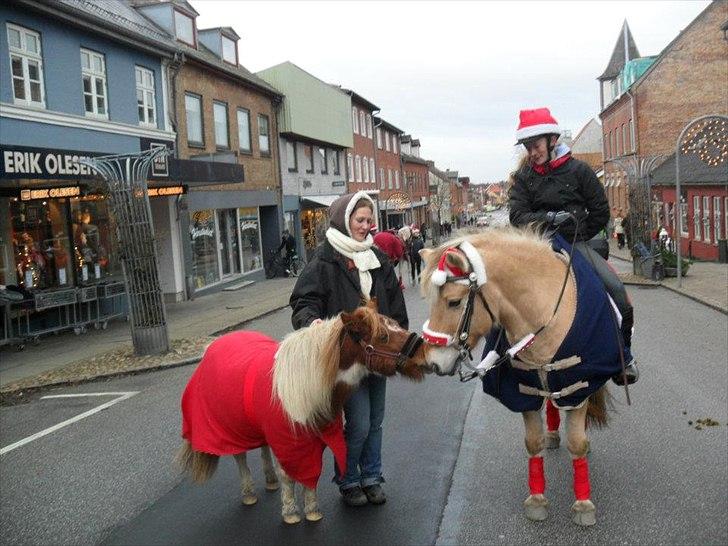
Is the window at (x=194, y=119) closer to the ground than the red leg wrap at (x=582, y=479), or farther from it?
farther from it

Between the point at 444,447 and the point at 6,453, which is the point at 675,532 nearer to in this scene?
the point at 444,447

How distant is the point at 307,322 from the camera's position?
4.43 m

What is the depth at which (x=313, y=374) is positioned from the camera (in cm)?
388

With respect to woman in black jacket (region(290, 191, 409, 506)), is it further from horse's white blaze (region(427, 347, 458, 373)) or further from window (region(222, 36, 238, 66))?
window (region(222, 36, 238, 66))

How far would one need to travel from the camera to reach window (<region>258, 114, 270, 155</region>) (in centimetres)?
2666

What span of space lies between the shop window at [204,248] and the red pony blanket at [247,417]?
16547mm

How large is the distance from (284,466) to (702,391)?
5164mm

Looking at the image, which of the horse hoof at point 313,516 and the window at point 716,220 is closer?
the horse hoof at point 313,516

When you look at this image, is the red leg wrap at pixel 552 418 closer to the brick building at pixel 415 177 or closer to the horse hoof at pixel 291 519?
the horse hoof at pixel 291 519

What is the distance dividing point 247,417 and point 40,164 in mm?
8863

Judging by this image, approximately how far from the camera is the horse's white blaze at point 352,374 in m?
3.95

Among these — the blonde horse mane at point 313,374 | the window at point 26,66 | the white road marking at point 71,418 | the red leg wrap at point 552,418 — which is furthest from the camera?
the window at point 26,66

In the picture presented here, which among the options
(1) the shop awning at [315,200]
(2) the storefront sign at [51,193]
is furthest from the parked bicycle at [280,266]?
(2) the storefront sign at [51,193]

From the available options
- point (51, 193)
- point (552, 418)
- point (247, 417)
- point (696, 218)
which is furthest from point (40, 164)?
point (696, 218)
